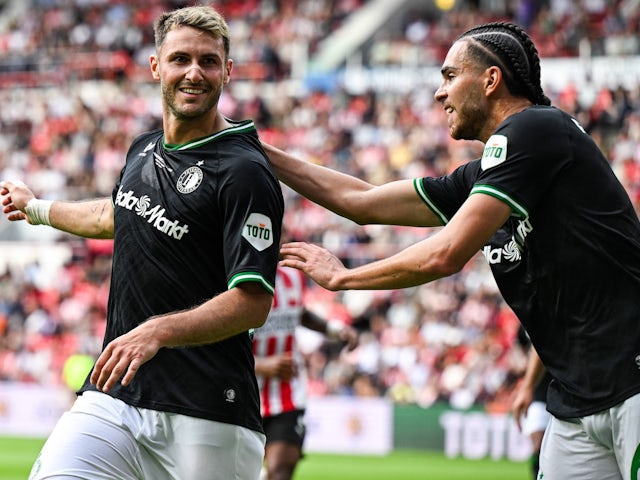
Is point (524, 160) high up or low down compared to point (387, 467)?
up

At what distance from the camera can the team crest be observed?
5.03 meters

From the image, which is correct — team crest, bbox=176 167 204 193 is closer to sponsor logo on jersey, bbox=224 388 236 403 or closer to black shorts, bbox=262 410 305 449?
sponsor logo on jersey, bbox=224 388 236 403

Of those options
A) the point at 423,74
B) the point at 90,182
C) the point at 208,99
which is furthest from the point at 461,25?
the point at 208,99

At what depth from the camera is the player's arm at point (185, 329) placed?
14.8ft

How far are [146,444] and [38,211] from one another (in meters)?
1.57

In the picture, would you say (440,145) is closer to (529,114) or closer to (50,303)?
(50,303)

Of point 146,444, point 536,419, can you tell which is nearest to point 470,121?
point 146,444

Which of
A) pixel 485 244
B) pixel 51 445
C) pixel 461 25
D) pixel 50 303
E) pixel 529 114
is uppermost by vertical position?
Answer: pixel 461 25

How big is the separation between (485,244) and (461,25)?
23.1m

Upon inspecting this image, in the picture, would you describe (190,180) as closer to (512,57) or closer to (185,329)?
(185,329)

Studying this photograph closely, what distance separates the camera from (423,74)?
2583 cm

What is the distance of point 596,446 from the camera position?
4.81 m

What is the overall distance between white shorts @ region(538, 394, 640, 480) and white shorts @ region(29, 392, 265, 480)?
1319 millimetres

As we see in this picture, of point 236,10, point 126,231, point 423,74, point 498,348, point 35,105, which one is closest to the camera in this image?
point 126,231
